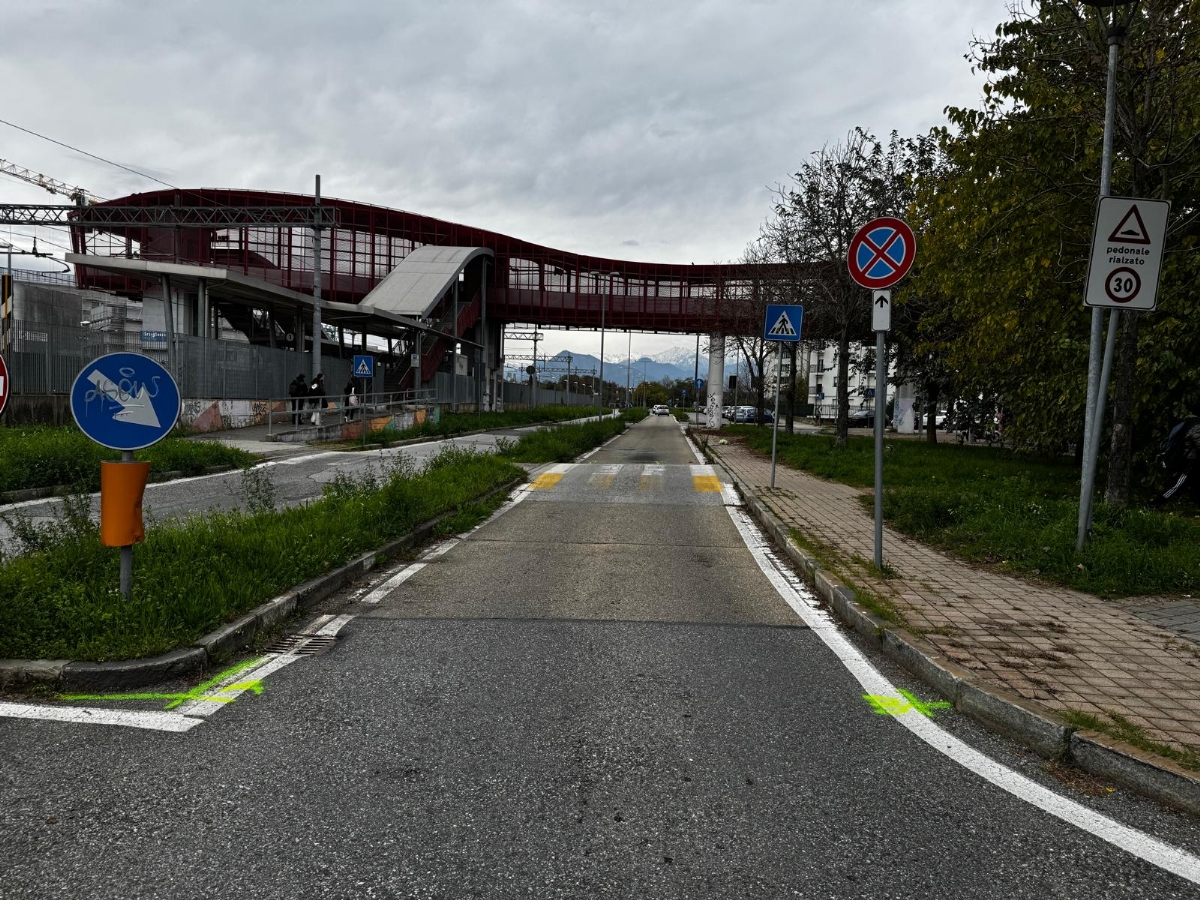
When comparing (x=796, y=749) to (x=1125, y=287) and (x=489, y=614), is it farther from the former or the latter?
(x=1125, y=287)

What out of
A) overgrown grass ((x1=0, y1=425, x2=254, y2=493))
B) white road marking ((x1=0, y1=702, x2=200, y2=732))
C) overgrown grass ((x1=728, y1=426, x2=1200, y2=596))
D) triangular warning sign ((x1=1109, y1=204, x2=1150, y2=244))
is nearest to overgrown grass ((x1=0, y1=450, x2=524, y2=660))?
white road marking ((x1=0, y1=702, x2=200, y2=732))

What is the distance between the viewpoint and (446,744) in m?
3.30

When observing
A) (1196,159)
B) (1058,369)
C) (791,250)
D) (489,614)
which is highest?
(791,250)

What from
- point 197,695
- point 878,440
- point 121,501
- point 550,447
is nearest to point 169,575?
point 121,501

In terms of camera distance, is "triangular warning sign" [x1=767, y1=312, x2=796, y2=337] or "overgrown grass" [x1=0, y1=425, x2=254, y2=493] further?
"triangular warning sign" [x1=767, y1=312, x2=796, y2=337]

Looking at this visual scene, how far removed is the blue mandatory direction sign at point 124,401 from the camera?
435 cm

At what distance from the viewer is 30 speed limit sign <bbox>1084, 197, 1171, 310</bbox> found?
6.28m

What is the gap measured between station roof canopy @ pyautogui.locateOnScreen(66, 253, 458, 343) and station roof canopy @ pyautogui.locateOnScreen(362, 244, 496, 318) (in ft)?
3.60

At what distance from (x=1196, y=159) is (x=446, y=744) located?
421 inches

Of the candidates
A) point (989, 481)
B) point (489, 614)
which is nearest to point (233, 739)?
point (489, 614)

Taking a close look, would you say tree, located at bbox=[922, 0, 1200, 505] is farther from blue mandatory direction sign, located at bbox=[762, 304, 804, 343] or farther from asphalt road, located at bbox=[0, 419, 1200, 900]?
asphalt road, located at bbox=[0, 419, 1200, 900]

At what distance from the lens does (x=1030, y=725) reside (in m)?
3.44

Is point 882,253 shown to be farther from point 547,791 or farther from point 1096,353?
point 547,791

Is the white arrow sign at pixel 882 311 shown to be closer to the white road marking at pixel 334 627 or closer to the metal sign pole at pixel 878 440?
the metal sign pole at pixel 878 440
